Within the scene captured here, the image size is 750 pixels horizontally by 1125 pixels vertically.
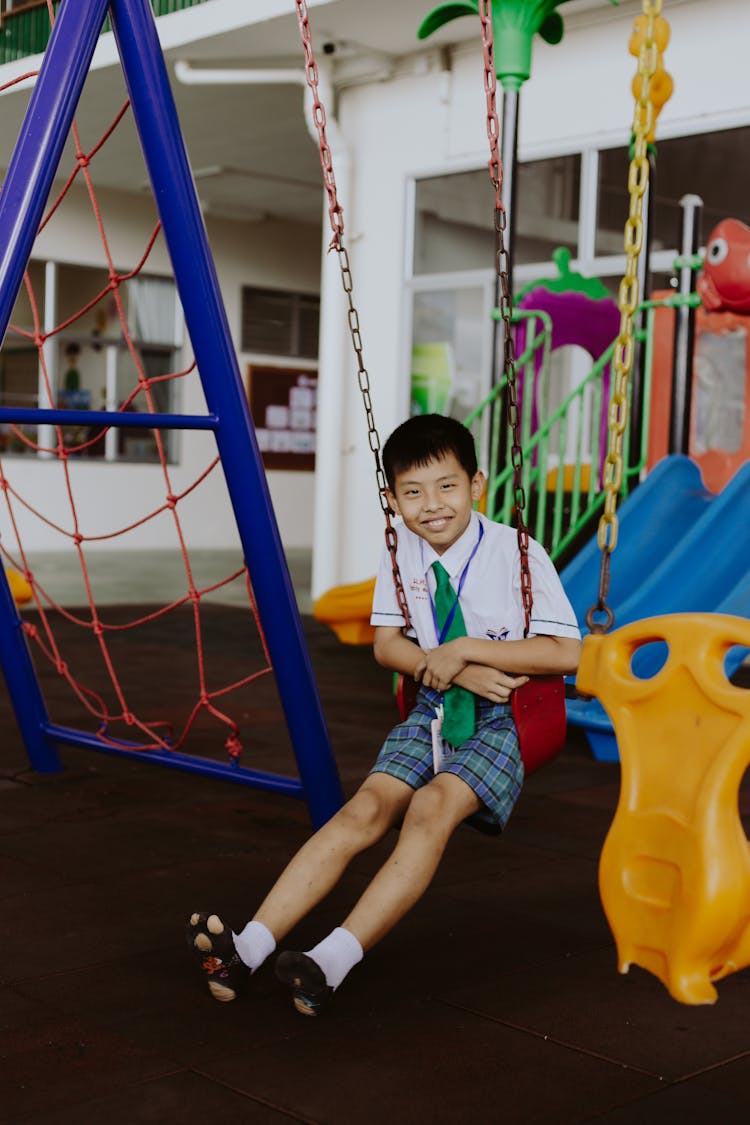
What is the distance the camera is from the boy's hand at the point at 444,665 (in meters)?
2.23

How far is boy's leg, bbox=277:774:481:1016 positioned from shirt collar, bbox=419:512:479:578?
37 centimetres

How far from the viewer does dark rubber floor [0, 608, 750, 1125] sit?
5.74 feet

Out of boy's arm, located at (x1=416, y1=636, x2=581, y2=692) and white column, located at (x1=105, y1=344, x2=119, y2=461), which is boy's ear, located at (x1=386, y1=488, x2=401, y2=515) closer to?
boy's arm, located at (x1=416, y1=636, x2=581, y2=692)

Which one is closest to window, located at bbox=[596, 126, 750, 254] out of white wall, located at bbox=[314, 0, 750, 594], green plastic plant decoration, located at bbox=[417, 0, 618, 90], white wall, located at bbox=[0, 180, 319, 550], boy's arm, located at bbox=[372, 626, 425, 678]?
white wall, located at bbox=[314, 0, 750, 594]

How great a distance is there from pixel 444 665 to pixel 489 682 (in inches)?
3.1

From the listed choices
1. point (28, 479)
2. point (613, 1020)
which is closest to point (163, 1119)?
point (613, 1020)

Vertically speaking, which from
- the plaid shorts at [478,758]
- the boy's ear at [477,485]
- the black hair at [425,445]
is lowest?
the plaid shorts at [478,758]

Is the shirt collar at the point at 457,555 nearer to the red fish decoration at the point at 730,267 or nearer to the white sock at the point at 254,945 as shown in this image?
the white sock at the point at 254,945

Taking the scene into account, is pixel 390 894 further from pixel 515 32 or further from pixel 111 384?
pixel 111 384

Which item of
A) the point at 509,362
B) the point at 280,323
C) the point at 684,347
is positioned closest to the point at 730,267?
the point at 684,347

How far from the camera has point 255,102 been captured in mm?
8914

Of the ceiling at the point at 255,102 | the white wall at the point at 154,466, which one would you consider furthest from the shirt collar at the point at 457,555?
the white wall at the point at 154,466

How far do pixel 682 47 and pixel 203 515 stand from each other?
7404mm

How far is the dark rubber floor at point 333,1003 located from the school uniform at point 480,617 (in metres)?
0.32
